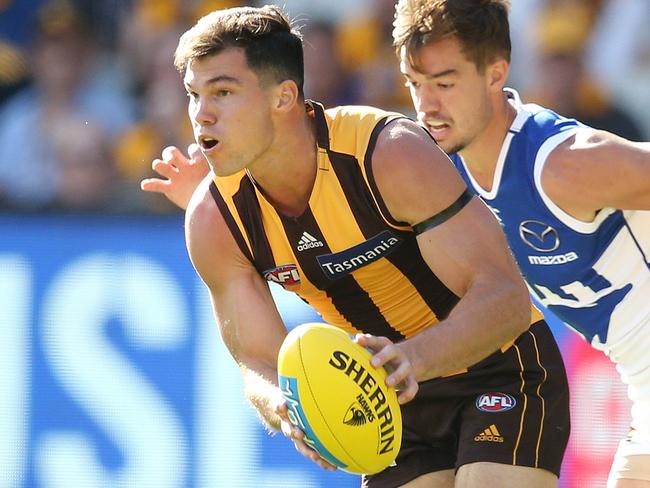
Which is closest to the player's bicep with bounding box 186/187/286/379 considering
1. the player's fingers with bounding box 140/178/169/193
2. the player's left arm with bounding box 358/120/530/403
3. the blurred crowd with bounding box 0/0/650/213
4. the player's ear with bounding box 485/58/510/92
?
the player's left arm with bounding box 358/120/530/403

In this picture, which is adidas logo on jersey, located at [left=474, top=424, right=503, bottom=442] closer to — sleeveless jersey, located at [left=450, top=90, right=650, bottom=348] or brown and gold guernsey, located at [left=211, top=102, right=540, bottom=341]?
brown and gold guernsey, located at [left=211, top=102, right=540, bottom=341]

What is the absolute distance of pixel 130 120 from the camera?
21.5ft

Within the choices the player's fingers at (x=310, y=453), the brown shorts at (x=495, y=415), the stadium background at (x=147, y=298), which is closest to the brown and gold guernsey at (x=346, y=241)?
the brown shorts at (x=495, y=415)

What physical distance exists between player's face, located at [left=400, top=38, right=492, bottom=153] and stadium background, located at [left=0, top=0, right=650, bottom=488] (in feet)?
6.19

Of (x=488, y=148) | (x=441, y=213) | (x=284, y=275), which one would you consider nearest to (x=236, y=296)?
(x=284, y=275)

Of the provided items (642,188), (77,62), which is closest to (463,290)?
(642,188)

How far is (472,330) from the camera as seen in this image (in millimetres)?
3359

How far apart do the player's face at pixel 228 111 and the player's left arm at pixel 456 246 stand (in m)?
0.38

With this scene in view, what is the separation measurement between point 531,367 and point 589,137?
800 mm

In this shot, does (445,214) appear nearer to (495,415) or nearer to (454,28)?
(495,415)

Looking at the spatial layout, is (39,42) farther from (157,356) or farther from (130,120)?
(157,356)

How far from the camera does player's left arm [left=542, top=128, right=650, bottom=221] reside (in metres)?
3.95

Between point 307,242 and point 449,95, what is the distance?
0.94 metres

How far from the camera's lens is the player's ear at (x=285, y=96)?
377cm
